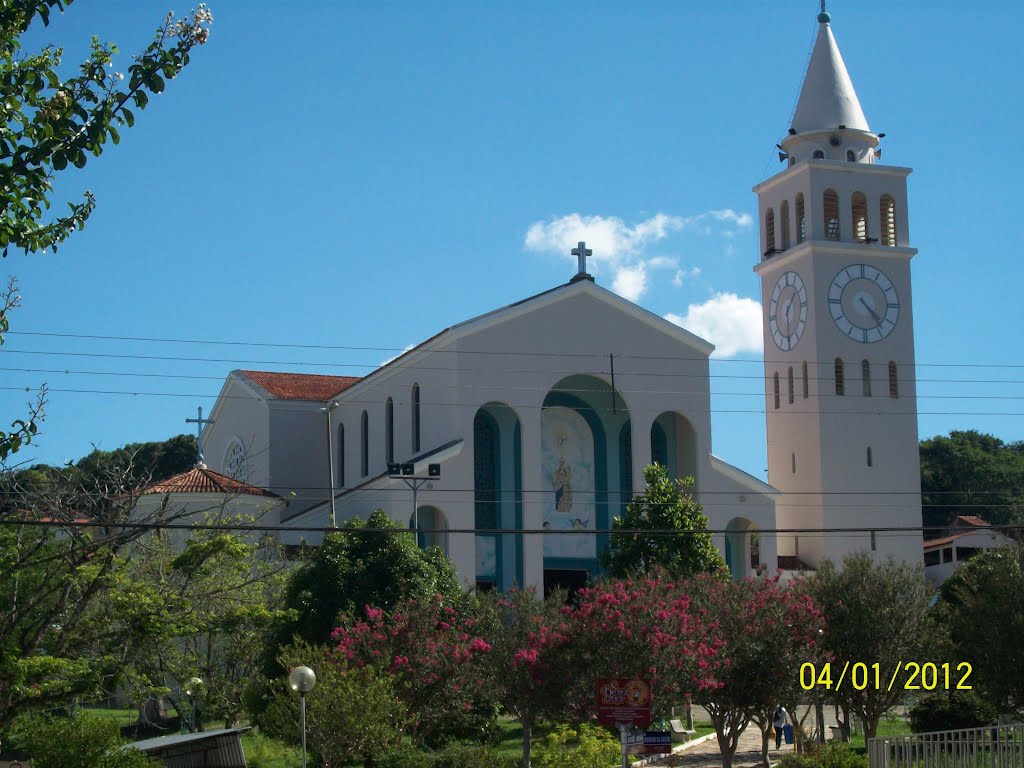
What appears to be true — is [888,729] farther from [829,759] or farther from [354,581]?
[354,581]

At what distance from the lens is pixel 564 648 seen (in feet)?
95.0

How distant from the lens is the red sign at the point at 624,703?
75.2 ft

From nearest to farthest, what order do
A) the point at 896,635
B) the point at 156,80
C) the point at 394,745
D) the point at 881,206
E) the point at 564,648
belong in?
the point at 156,80, the point at 394,745, the point at 564,648, the point at 896,635, the point at 881,206

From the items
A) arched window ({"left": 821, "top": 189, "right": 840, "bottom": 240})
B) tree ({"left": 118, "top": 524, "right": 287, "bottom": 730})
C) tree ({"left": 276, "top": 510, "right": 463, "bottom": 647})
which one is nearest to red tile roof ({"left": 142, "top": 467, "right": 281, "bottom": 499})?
tree ({"left": 118, "top": 524, "right": 287, "bottom": 730})

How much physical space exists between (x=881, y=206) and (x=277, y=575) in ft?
95.7

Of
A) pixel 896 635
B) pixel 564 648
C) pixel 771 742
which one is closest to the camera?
pixel 564 648

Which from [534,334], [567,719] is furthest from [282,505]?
[567,719]

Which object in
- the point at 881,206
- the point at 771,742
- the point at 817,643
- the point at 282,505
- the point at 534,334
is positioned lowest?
the point at 771,742

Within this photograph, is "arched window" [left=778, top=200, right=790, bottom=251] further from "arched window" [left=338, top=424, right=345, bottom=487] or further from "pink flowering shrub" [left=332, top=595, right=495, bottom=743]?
"pink flowering shrub" [left=332, top=595, right=495, bottom=743]

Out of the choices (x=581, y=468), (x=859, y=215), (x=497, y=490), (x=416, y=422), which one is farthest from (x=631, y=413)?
(x=859, y=215)

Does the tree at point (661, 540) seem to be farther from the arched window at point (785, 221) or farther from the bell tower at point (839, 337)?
the arched window at point (785, 221)

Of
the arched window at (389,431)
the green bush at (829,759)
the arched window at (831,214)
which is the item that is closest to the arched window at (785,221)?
the arched window at (831,214)

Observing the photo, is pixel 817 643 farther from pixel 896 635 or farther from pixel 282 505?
pixel 282 505

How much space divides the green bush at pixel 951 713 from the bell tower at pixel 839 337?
19.4 metres
